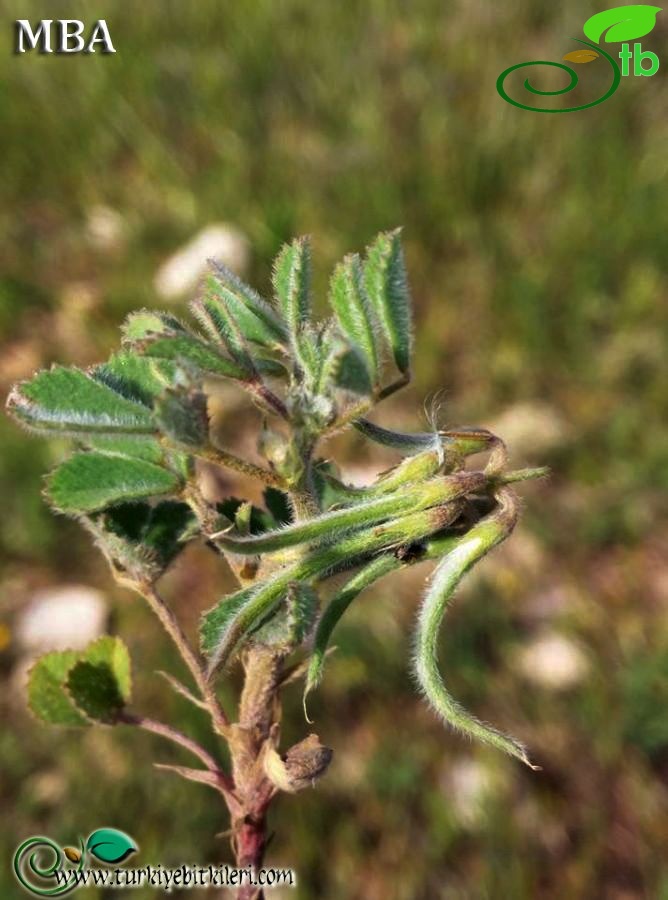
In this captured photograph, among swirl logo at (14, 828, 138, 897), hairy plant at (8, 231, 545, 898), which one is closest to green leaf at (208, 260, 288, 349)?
hairy plant at (8, 231, 545, 898)

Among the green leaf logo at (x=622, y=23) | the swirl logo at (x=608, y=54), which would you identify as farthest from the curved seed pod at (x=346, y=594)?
the green leaf logo at (x=622, y=23)

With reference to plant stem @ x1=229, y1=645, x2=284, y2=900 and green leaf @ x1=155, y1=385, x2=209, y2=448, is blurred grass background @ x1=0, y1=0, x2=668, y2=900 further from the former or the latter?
green leaf @ x1=155, y1=385, x2=209, y2=448

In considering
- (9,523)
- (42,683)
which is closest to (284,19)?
(9,523)

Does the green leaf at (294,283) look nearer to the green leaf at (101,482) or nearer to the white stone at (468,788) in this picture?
the green leaf at (101,482)

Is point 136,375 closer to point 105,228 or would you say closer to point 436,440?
point 436,440

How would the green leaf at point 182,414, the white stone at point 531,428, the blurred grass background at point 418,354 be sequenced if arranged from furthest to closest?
the white stone at point 531,428 < the blurred grass background at point 418,354 < the green leaf at point 182,414

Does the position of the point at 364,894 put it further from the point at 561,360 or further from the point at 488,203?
the point at 488,203

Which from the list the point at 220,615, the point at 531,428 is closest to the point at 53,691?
the point at 220,615
